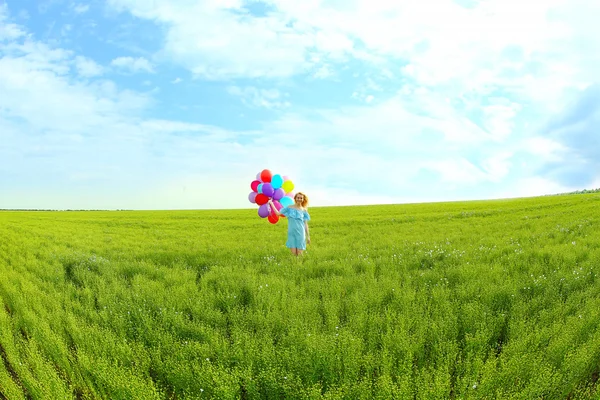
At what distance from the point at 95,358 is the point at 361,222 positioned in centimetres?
1862

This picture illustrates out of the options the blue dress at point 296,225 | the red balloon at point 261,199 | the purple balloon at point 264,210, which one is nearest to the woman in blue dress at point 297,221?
the blue dress at point 296,225

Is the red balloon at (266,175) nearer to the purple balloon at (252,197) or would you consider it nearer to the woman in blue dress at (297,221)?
the purple balloon at (252,197)

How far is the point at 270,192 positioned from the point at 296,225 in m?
1.32

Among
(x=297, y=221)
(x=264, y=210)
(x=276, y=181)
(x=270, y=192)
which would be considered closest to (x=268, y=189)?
(x=270, y=192)

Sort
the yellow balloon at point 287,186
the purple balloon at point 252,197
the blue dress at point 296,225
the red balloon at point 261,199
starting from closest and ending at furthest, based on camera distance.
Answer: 1. the blue dress at point 296,225
2. the yellow balloon at point 287,186
3. the red balloon at point 261,199
4. the purple balloon at point 252,197

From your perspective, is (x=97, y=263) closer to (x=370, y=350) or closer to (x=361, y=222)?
(x=370, y=350)

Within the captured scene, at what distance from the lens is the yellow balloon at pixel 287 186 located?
1098cm

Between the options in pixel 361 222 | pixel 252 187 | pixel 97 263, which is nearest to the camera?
pixel 97 263

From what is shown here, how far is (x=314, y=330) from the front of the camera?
4.87m

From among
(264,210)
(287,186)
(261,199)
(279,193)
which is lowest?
(264,210)

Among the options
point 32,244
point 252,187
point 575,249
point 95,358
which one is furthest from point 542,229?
point 32,244

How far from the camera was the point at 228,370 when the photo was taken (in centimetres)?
412

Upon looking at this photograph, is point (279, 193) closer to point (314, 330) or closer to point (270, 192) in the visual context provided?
point (270, 192)

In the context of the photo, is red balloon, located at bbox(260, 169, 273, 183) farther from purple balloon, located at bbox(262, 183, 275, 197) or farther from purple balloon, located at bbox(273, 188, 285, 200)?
purple balloon, located at bbox(273, 188, 285, 200)
